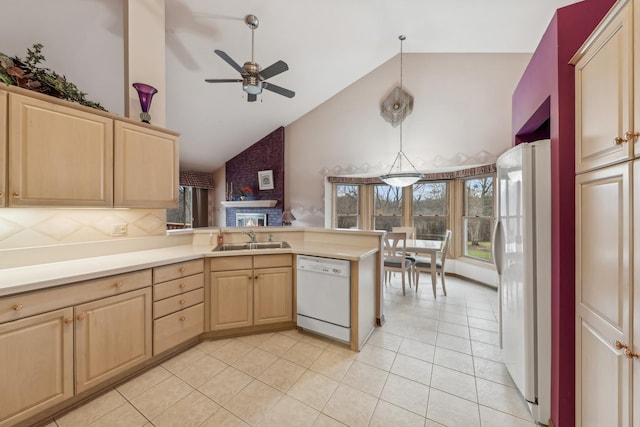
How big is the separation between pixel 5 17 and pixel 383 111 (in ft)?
15.2

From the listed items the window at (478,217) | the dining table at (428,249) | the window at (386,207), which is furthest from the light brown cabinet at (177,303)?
the window at (478,217)

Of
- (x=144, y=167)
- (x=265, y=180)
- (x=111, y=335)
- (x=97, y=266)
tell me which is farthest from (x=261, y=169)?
(x=111, y=335)

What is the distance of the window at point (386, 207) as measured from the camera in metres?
5.21

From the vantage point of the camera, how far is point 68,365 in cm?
146

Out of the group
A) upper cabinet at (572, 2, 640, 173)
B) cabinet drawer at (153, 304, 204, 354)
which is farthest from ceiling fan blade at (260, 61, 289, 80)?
cabinet drawer at (153, 304, 204, 354)

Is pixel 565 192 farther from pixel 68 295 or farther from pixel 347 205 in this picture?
pixel 347 205

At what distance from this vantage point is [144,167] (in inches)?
84.4

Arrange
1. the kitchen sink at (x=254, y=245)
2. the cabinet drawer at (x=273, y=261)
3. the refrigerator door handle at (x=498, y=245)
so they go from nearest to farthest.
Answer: the refrigerator door handle at (x=498, y=245), the cabinet drawer at (x=273, y=261), the kitchen sink at (x=254, y=245)

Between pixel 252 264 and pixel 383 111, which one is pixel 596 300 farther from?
pixel 383 111

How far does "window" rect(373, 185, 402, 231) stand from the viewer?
17.1 ft

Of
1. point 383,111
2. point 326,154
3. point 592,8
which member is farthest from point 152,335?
point 383,111

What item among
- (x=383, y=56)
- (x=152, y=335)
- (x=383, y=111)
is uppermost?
(x=383, y=56)

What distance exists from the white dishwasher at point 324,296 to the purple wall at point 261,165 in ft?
11.4

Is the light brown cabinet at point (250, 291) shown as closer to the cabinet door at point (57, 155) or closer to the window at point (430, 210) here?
the cabinet door at point (57, 155)
